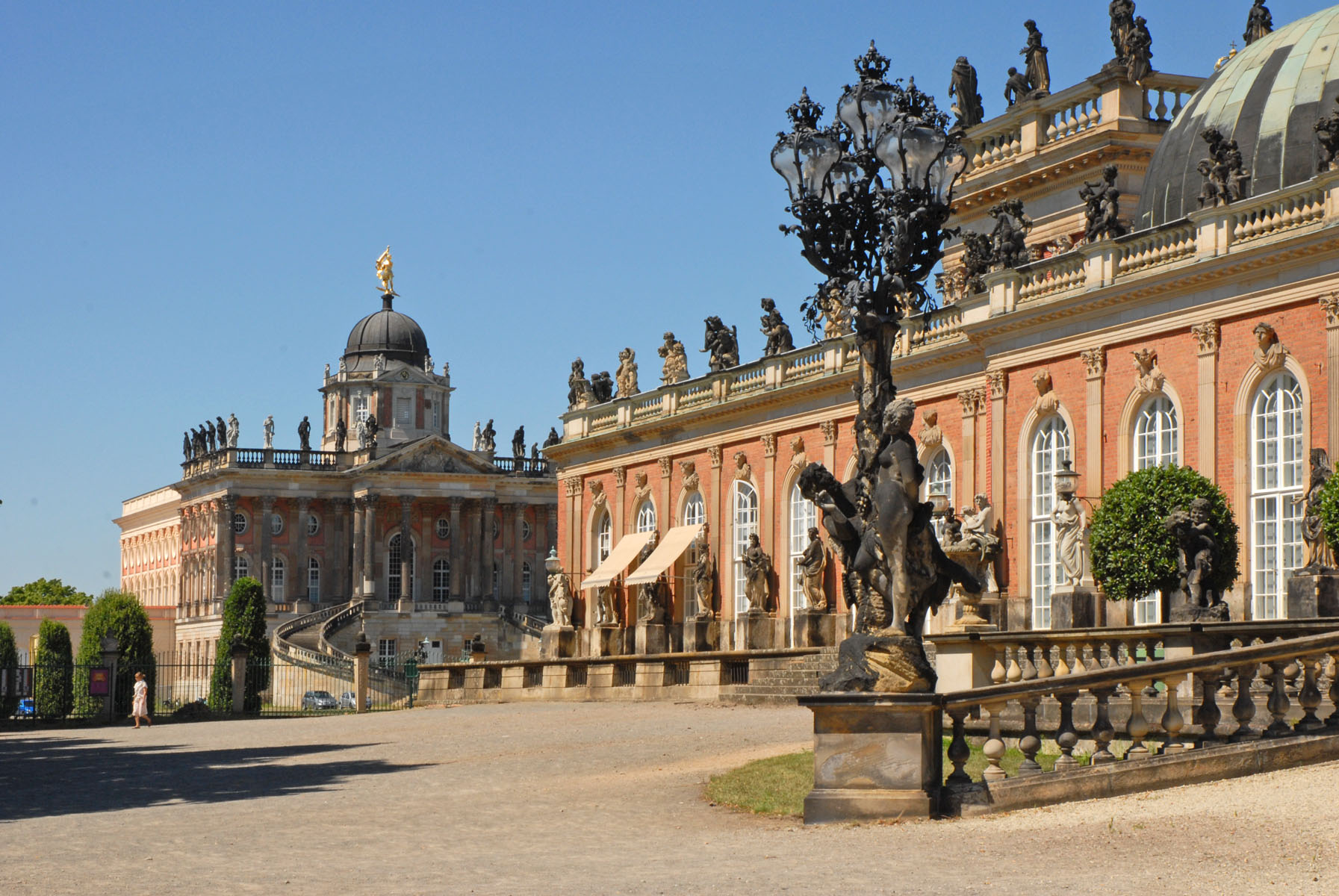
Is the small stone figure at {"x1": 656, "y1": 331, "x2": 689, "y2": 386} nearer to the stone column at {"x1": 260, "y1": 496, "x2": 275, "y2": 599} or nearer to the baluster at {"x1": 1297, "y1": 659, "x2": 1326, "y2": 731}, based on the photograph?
the baluster at {"x1": 1297, "y1": 659, "x2": 1326, "y2": 731}

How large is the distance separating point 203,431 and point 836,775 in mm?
94337

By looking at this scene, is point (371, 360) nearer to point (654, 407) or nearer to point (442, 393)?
point (442, 393)

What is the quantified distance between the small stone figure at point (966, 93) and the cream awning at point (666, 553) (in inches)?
487

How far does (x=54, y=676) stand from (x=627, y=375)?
63.4 feet

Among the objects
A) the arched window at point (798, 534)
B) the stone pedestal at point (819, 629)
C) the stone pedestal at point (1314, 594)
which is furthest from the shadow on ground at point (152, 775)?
the arched window at point (798, 534)

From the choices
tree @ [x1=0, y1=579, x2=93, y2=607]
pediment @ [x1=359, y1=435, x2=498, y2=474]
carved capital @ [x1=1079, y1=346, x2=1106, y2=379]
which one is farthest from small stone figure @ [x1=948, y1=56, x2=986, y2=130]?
tree @ [x1=0, y1=579, x2=93, y2=607]

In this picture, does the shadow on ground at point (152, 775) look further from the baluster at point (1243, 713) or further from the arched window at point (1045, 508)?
the arched window at point (1045, 508)

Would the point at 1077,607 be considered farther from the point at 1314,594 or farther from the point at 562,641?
the point at 562,641

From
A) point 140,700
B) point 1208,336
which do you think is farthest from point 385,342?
point 1208,336

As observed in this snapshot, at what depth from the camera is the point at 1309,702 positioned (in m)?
14.2

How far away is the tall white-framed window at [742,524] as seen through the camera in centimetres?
4559

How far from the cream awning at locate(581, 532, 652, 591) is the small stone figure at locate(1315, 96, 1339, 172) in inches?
977

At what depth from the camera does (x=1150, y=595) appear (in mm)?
30438

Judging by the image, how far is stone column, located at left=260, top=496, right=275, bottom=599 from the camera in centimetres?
9662
